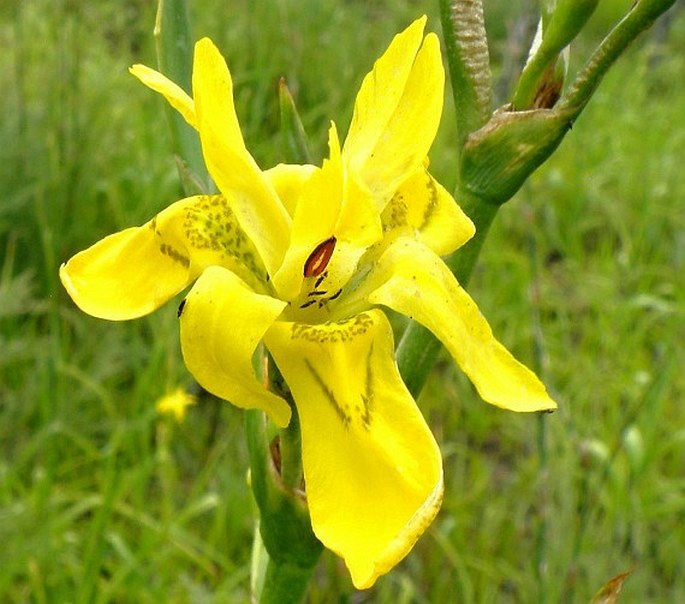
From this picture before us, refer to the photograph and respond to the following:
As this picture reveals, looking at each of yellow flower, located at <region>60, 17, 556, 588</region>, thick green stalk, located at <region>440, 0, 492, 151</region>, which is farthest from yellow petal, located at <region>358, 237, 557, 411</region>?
thick green stalk, located at <region>440, 0, 492, 151</region>

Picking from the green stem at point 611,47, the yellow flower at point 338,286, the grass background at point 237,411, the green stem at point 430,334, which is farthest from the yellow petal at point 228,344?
A: the grass background at point 237,411

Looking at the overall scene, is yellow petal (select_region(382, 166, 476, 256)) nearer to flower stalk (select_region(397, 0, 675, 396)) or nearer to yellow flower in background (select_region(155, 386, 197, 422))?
flower stalk (select_region(397, 0, 675, 396))

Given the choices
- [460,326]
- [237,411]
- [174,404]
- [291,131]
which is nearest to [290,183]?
[291,131]

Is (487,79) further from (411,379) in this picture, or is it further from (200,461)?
(200,461)

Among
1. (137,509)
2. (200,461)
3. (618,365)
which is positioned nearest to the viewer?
(137,509)

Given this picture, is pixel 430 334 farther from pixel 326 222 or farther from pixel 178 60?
pixel 178 60

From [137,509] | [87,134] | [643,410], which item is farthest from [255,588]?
[87,134]

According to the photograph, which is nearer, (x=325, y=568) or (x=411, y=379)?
(x=411, y=379)
